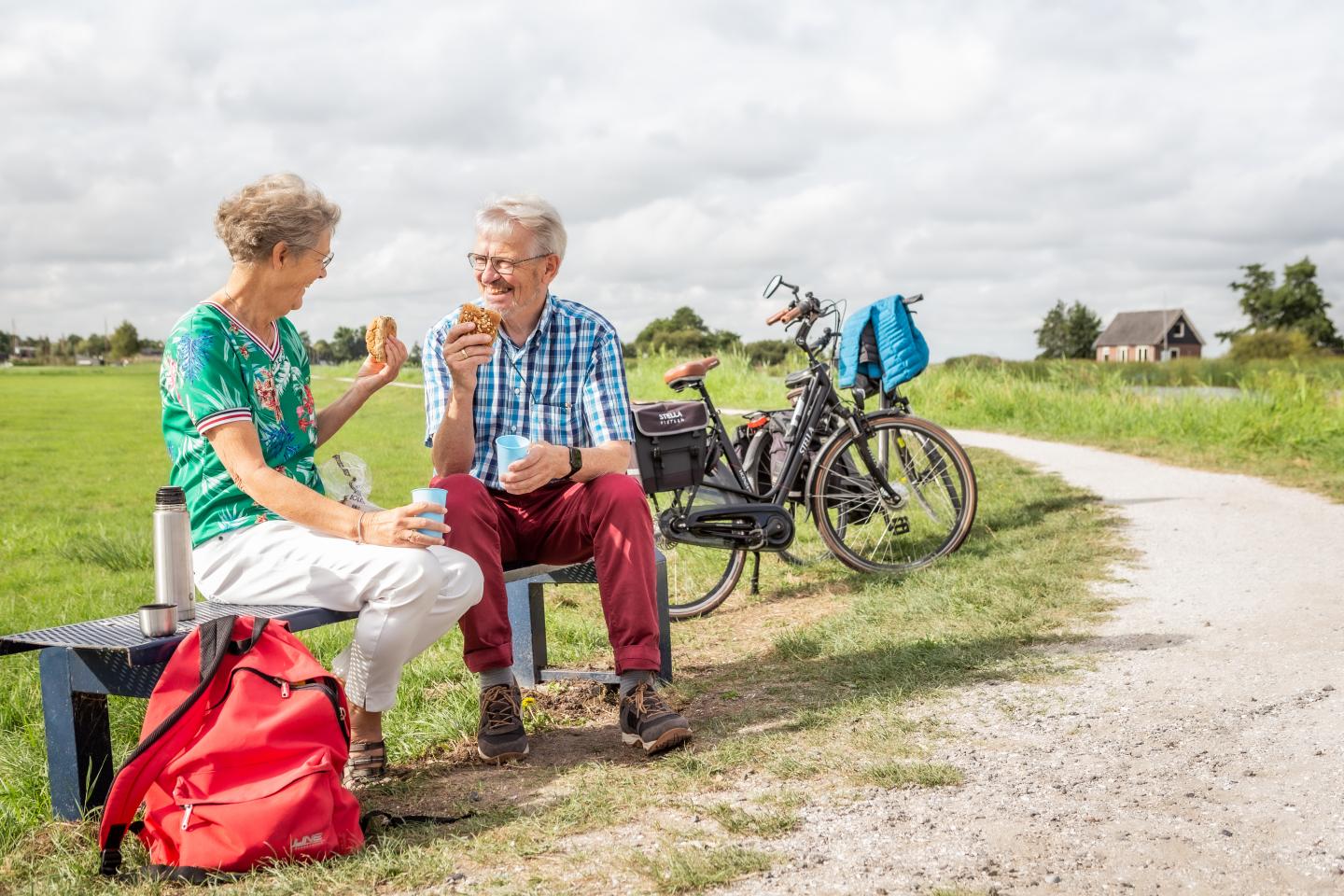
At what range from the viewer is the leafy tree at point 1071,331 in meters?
115

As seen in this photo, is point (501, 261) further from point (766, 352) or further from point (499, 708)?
point (766, 352)

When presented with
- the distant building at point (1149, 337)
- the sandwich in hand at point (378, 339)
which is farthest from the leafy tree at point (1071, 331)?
the sandwich in hand at point (378, 339)

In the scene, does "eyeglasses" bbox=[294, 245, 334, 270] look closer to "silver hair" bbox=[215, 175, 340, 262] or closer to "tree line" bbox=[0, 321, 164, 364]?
"silver hair" bbox=[215, 175, 340, 262]

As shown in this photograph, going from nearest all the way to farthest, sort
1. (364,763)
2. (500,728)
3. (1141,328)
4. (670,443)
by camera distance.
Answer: (364,763) < (500,728) < (670,443) < (1141,328)

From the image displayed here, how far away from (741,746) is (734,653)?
1503 mm

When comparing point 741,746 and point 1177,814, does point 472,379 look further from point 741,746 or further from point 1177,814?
point 1177,814

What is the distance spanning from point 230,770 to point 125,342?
137336 millimetres

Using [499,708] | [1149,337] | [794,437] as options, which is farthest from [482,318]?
[1149,337]

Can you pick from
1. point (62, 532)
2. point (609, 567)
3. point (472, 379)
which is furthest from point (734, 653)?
point (62, 532)

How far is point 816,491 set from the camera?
20.2 feet

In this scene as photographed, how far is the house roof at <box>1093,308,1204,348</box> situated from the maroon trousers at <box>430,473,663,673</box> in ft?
365

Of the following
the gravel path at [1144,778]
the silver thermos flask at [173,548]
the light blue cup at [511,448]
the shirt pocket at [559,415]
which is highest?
the shirt pocket at [559,415]

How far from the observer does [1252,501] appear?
8.84 m

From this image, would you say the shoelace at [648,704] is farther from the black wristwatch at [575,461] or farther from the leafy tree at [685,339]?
the leafy tree at [685,339]
